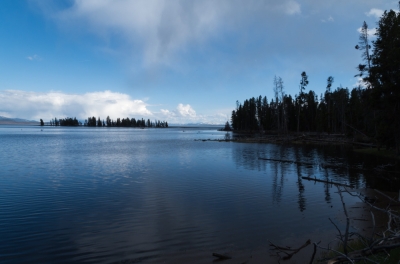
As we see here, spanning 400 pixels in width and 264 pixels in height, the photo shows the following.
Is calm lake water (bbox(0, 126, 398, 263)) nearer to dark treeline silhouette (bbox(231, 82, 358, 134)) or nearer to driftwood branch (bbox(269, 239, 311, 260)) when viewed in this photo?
driftwood branch (bbox(269, 239, 311, 260))

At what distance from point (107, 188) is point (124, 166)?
28.9 ft

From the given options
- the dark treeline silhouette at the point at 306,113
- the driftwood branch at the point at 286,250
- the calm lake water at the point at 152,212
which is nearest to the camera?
the driftwood branch at the point at 286,250

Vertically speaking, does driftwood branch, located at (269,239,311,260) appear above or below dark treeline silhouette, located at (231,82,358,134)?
below

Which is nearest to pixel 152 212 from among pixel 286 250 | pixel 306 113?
pixel 286 250

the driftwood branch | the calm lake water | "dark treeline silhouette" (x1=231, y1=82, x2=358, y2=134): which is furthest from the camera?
"dark treeline silhouette" (x1=231, y1=82, x2=358, y2=134)

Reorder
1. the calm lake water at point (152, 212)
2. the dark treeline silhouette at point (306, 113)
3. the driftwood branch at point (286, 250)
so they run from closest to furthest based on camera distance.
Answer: the driftwood branch at point (286, 250) < the calm lake water at point (152, 212) < the dark treeline silhouette at point (306, 113)

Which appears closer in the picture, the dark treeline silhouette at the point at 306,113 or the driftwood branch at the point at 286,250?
the driftwood branch at the point at 286,250

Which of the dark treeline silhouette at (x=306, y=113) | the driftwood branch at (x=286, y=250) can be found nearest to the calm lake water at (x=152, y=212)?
the driftwood branch at (x=286, y=250)

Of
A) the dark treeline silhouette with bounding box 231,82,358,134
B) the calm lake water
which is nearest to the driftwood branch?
the calm lake water

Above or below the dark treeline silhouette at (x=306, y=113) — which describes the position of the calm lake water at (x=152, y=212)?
below

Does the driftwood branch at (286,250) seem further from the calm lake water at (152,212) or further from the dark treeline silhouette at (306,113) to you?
the dark treeline silhouette at (306,113)

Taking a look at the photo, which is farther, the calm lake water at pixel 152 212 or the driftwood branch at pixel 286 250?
the calm lake water at pixel 152 212

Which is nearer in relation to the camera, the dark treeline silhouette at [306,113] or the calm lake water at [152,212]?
the calm lake water at [152,212]

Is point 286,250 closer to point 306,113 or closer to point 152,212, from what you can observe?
point 152,212
